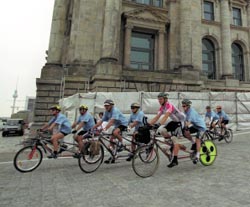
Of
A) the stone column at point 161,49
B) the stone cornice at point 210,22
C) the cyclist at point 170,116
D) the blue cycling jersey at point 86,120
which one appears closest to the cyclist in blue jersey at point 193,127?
the cyclist at point 170,116

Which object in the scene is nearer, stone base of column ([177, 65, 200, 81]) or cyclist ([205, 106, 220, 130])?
cyclist ([205, 106, 220, 130])

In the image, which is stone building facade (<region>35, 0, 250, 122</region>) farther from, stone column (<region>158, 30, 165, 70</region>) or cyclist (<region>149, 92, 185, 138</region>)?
cyclist (<region>149, 92, 185, 138</region>)

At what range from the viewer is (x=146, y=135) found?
556cm

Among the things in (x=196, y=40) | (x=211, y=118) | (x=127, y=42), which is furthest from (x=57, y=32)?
(x=211, y=118)

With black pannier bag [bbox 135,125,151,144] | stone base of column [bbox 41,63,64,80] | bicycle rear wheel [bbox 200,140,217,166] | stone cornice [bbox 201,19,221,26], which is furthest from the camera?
stone cornice [bbox 201,19,221,26]

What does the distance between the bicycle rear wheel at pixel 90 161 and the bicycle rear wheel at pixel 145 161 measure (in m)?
1.50

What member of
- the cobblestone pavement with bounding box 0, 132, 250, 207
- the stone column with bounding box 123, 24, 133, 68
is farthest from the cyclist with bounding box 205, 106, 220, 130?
the stone column with bounding box 123, 24, 133, 68

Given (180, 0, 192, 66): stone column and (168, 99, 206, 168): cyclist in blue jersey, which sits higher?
(180, 0, 192, 66): stone column

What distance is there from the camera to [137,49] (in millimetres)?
22297

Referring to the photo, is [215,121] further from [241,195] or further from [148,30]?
[148,30]

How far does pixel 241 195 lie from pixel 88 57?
55.7 feet

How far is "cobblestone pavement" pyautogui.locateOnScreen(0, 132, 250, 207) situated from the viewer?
378 cm

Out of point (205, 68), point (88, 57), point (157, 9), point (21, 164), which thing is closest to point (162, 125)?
point (21, 164)

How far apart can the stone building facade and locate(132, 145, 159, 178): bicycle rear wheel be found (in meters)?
10.8
